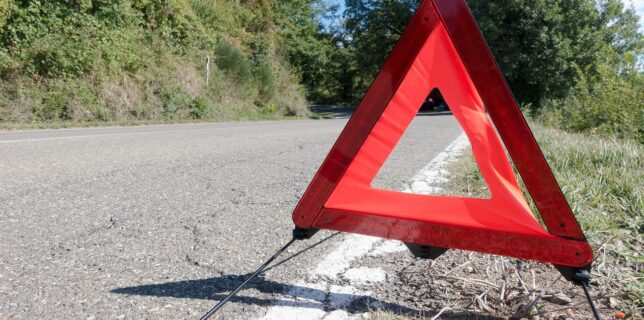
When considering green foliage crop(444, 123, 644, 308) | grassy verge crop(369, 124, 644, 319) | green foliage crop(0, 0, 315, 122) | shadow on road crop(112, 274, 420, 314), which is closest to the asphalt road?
shadow on road crop(112, 274, 420, 314)

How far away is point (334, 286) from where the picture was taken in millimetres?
1722

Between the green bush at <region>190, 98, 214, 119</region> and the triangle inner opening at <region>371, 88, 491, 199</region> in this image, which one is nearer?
the triangle inner opening at <region>371, 88, 491, 199</region>

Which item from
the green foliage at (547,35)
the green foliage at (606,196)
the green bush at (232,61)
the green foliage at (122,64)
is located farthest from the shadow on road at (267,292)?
the green foliage at (547,35)

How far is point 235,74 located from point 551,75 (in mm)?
18378

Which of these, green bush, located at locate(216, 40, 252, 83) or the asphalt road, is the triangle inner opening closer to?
the asphalt road

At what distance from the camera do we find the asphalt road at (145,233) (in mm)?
1569

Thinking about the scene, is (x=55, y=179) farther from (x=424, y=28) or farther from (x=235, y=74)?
(x=235, y=74)

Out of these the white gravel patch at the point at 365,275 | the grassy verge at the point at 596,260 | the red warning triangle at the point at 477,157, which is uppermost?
the red warning triangle at the point at 477,157

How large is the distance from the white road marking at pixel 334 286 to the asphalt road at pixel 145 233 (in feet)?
0.25

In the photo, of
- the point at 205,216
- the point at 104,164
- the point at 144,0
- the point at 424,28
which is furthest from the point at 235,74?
the point at 424,28

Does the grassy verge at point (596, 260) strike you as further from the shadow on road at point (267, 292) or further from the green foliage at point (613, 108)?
the green foliage at point (613, 108)

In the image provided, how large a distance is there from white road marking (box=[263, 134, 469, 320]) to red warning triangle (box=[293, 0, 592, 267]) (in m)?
0.27

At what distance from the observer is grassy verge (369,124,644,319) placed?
1.52 metres

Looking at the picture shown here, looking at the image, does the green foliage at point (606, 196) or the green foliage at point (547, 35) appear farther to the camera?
the green foliage at point (547, 35)
